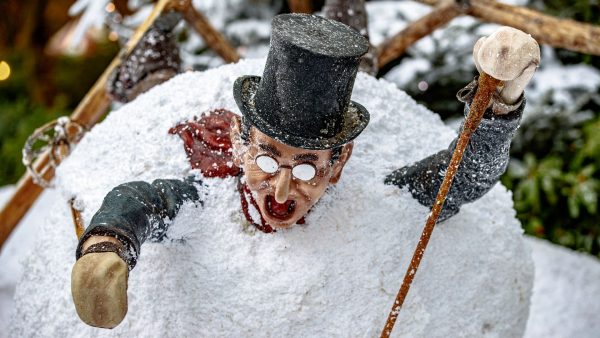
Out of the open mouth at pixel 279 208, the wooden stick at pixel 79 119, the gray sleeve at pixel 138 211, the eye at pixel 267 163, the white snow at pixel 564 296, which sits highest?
the eye at pixel 267 163

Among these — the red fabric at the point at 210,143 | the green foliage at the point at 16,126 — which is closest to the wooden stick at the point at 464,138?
the red fabric at the point at 210,143

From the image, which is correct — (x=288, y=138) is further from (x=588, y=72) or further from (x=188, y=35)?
(x=188, y=35)

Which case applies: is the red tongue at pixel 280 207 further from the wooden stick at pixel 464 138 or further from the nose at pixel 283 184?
the wooden stick at pixel 464 138

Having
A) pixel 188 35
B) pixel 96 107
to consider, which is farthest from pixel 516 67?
pixel 188 35

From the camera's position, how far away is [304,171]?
987mm

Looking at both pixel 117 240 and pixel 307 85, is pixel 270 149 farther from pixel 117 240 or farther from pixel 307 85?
pixel 117 240

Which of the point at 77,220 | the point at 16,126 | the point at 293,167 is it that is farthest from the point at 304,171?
the point at 16,126

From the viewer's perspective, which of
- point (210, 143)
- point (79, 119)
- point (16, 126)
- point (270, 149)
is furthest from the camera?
point (16, 126)

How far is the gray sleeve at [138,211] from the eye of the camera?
2.99ft

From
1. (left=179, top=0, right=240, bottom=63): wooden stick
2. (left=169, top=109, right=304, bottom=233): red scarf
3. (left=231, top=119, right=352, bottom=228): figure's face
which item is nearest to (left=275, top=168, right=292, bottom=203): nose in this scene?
(left=231, top=119, right=352, bottom=228): figure's face

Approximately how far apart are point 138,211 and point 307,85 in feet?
0.99

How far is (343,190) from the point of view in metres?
1.14

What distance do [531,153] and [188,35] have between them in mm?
1565

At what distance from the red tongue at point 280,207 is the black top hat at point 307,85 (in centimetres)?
14
